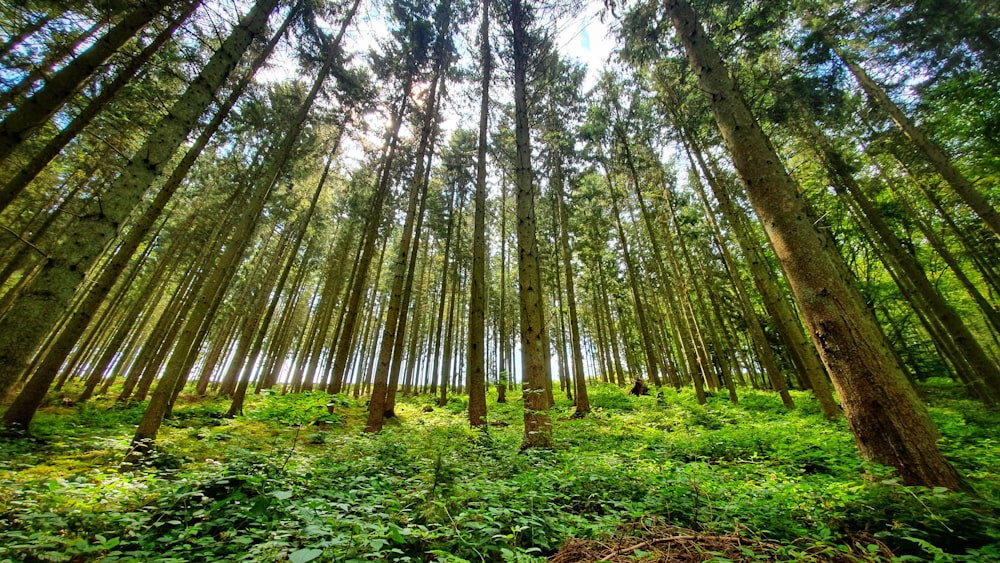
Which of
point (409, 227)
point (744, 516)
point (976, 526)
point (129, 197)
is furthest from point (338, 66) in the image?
point (976, 526)

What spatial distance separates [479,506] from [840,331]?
3.71m

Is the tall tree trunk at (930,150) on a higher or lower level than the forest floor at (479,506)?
higher

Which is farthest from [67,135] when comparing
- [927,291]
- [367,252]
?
[927,291]

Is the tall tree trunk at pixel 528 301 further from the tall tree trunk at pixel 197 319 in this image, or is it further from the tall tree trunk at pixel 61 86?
the tall tree trunk at pixel 61 86

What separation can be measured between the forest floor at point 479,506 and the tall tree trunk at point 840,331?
27 centimetres

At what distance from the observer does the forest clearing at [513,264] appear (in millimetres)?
2678

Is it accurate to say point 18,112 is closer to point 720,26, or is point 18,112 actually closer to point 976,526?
point 976,526

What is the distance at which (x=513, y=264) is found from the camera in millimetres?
22016

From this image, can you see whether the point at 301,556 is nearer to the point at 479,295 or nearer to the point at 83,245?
the point at 83,245

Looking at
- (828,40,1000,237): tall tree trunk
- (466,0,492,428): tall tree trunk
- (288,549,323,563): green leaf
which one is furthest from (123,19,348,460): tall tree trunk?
(828,40,1000,237): tall tree trunk

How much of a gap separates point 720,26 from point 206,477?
474 inches

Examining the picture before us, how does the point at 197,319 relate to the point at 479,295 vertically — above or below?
below

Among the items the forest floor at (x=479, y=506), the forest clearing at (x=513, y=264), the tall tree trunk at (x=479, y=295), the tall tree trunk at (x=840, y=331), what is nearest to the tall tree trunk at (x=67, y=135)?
the forest clearing at (x=513, y=264)

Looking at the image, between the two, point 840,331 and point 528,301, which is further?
point 528,301
